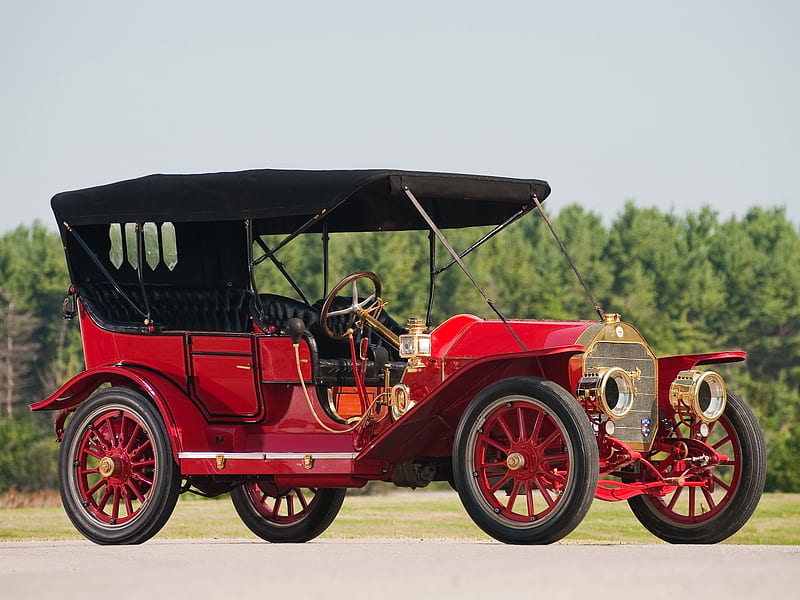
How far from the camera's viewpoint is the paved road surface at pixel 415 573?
7.11 meters

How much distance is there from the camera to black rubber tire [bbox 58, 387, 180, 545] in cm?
1073

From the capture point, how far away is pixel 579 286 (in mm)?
60969

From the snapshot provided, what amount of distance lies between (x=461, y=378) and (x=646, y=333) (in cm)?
4489

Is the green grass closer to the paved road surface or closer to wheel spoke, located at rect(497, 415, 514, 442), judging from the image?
the paved road surface

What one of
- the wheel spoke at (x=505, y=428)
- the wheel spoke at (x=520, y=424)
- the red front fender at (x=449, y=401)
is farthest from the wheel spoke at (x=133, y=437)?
the wheel spoke at (x=520, y=424)

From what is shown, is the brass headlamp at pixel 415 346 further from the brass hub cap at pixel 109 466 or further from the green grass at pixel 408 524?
the green grass at pixel 408 524

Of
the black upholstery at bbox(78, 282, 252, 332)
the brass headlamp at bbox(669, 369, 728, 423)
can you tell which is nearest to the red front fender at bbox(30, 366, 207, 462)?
the black upholstery at bbox(78, 282, 252, 332)

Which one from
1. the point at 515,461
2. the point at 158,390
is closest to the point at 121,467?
the point at 158,390

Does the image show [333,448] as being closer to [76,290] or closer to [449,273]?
[76,290]

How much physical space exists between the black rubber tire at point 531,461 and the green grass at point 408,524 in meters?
7.87

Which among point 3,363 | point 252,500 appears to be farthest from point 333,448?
point 3,363

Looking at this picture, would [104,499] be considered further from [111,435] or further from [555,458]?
[555,458]

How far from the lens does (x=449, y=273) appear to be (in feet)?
195

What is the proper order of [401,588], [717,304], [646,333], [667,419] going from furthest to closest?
[717,304] < [646,333] < [667,419] < [401,588]
